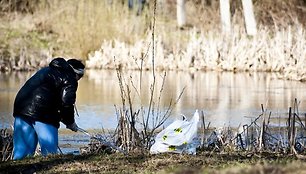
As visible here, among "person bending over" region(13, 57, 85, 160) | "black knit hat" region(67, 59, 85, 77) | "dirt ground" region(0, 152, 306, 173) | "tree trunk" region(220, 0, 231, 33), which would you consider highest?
"tree trunk" region(220, 0, 231, 33)

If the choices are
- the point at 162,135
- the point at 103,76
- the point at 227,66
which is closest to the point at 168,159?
the point at 162,135

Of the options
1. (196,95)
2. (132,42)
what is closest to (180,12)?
(132,42)

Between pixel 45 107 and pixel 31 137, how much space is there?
0.41 m

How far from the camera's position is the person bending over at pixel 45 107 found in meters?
9.39

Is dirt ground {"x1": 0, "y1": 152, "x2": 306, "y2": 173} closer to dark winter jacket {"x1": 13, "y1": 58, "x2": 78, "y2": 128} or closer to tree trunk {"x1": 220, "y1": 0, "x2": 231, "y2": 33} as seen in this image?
dark winter jacket {"x1": 13, "y1": 58, "x2": 78, "y2": 128}

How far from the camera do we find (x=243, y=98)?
19.1 meters

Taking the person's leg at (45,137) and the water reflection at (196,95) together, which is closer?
the person's leg at (45,137)

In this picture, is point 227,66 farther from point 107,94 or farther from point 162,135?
point 162,135

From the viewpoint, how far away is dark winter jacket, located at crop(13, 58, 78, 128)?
9.38 meters

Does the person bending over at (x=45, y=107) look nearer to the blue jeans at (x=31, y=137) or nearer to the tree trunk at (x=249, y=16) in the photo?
the blue jeans at (x=31, y=137)

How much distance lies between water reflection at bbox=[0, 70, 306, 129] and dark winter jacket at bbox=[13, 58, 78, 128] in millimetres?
2609

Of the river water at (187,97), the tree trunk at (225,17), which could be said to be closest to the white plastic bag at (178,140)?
the river water at (187,97)

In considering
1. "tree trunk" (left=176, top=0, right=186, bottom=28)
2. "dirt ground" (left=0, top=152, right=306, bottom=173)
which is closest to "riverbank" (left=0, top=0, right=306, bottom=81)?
"tree trunk" (left=176, top=0, right=186, bottom=28)

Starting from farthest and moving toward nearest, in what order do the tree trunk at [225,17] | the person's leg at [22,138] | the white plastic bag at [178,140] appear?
1. the tree trunk at [225,17]
2. the person's leg at [22,138]
3. the white plastic bag at [178,140]
